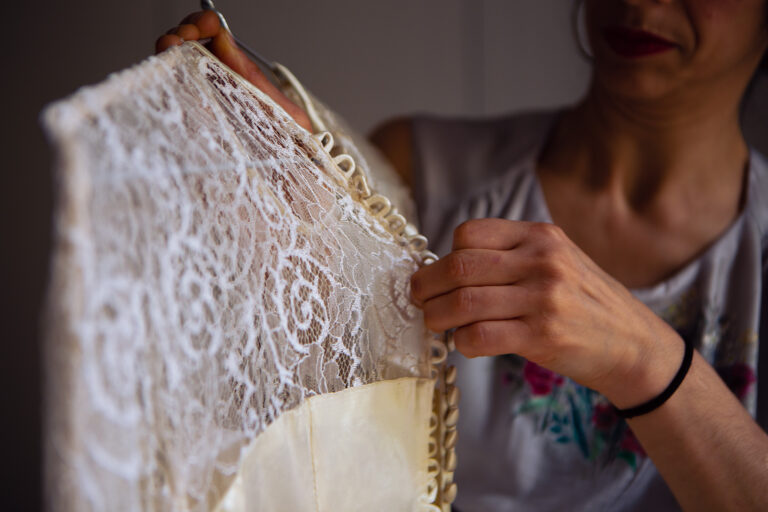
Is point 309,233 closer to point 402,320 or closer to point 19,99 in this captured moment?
point 402,320

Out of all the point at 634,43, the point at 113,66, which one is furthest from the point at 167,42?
the point at 634,43

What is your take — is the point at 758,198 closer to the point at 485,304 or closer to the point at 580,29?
the point at 580,29

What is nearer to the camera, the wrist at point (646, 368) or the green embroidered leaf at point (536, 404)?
the wrist at point (646, 368)

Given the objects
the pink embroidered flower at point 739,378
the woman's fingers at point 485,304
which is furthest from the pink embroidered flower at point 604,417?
the woman's fingers at point 485,304

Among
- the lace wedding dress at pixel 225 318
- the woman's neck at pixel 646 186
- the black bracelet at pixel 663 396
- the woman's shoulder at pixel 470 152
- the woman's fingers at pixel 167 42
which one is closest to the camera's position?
the lace wedding dress at pixel 225 318

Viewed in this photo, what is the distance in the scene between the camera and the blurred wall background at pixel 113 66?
77 cm

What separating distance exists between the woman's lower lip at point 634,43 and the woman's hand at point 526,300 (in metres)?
0.38

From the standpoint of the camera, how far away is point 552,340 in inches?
16.8

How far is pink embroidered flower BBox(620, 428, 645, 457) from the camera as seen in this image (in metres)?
0.71

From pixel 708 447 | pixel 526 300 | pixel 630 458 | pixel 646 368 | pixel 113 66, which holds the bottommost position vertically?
pixel 630 458

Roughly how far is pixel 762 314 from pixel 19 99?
111cm

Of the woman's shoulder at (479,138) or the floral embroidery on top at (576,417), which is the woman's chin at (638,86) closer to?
the woman's shoulder at (479,138)

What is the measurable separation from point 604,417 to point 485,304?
0.43 m

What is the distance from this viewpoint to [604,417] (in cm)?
73
